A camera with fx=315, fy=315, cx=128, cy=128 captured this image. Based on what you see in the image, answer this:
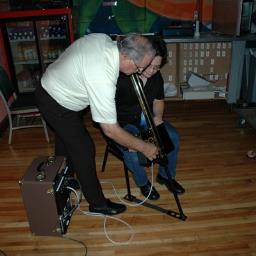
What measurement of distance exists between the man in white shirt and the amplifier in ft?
0.39

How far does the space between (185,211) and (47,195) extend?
911 mm

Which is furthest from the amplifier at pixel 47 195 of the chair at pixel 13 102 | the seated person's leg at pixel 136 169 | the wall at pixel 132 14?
the wall at pixel 132 14

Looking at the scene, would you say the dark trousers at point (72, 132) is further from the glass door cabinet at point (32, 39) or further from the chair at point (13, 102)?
the glass door cabinet at point (32, 39)

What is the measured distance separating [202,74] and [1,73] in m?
2.26

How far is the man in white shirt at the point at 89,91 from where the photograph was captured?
150 cm

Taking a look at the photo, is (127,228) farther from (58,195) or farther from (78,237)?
(58,195)

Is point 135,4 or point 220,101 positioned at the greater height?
point 135,4

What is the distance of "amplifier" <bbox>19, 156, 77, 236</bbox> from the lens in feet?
5.66

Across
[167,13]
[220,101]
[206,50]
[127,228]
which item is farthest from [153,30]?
[127,228]

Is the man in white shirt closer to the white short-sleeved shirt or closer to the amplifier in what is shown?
the white short-sleeved shirt

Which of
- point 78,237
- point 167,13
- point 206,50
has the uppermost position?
point 167,13

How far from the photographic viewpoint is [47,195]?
5.69ft

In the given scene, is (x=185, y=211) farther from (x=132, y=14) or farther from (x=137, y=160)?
(x=132, y=14)

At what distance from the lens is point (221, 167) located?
2.54m
